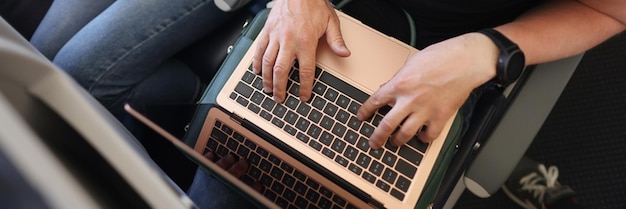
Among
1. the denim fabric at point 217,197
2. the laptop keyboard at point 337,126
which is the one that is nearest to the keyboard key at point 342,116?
the laptop keyboard at point 337,126

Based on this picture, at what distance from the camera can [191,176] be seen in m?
1.00

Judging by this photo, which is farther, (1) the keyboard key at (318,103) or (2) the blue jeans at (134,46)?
(2) the blue jeans at (134,46)

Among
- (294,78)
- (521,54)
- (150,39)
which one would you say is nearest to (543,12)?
(521,54)

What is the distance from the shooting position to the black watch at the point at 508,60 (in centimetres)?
66

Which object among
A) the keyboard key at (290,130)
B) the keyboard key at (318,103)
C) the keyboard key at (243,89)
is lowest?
the keyboard key at (290,130)

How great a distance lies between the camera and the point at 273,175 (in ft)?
2.44

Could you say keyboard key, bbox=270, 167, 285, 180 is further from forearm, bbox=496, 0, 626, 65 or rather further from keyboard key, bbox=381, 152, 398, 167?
forearm, bbox=496, 0, 626, 65

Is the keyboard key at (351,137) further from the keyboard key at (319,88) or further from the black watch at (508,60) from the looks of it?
the black watch at (508,60)

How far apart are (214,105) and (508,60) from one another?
1.37 ft

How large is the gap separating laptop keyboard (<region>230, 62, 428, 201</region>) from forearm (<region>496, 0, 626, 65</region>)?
0.65 feet

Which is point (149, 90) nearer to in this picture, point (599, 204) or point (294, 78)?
point (294, 78)

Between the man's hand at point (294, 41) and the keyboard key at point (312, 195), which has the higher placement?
the man's hand at point (294, 41)

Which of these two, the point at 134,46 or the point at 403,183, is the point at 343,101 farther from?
the point at 134,46

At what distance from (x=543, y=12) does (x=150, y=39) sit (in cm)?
62
